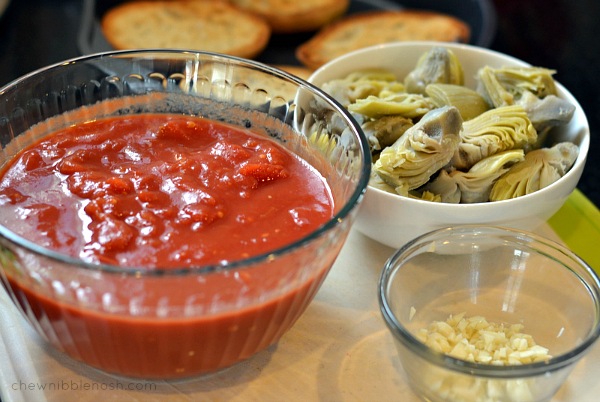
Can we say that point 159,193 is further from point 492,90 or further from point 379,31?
point 379,31

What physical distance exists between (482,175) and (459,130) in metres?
0.12

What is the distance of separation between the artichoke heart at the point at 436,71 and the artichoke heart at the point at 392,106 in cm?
13

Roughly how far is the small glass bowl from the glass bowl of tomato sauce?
221mm

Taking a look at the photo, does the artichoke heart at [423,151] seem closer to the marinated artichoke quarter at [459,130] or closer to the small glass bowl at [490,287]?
the marinated artichoke quarter at [459,130]

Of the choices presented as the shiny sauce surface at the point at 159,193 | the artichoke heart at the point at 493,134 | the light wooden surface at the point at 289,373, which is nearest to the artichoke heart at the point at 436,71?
the artichoke heart at the point at 493,134

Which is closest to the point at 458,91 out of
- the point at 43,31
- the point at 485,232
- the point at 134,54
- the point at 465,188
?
the point at 465,188

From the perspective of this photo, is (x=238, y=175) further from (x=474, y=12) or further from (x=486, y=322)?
(x=474, y=12)

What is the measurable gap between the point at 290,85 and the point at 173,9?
156cm

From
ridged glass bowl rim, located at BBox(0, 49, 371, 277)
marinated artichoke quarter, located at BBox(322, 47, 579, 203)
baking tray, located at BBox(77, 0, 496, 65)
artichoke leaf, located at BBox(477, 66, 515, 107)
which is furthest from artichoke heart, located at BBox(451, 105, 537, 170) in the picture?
baking tray, located at BBox(77, 0, 496, 65)

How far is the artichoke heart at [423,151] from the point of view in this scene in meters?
1.34

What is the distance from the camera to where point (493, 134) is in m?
1.46

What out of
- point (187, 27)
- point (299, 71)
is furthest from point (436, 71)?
point (187, 27)

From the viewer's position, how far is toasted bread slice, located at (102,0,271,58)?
2.55 metres

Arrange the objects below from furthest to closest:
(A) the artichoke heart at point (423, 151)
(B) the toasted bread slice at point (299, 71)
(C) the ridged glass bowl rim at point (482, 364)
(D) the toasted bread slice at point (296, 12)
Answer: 1. (D) the toasted bread slice at point (296, 12)
2. (B) the toasted bread slice at point (299, 71)
3. (A) the artichoke heart at point (423, 151)
4. (C) the ridged glass bowl rim at point (482, 364)
